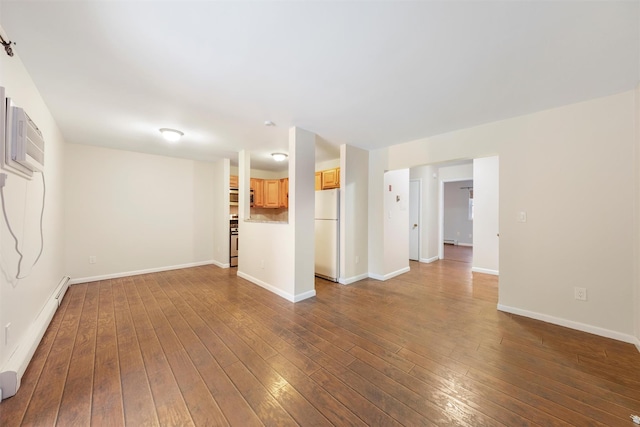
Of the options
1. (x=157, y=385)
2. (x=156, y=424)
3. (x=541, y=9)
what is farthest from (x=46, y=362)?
(x=541, y=9)

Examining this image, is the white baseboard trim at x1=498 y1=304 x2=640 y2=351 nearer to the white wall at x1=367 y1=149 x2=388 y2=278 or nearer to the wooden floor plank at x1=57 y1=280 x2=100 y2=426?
the white wall at x1=367 y1=149 x2=388 y2=278

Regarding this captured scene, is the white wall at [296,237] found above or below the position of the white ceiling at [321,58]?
below

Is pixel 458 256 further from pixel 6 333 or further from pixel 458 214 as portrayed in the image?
pixel 6 333

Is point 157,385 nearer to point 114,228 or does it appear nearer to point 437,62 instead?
point 437,62

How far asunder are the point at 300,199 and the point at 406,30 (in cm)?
227

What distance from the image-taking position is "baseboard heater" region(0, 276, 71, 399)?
5.17 ft

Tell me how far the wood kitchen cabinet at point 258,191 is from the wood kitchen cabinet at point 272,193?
3.4 inches

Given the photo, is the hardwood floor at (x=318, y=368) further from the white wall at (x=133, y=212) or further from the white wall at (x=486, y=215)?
the white wall at (x=486, y=215)

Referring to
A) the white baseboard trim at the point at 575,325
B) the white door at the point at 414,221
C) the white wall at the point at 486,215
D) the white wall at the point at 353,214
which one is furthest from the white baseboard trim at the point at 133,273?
the white wall at the point at 486,215

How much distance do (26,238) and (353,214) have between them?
3.95 metres

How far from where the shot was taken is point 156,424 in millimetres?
1371

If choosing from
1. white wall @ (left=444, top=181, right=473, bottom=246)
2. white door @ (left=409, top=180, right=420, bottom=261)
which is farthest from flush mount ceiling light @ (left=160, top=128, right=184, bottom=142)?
white wall @ (left=444, top=181, right=473, bottom=246)

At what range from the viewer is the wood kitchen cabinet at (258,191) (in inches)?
233

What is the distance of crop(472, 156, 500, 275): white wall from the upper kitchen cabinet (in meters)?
2.94
